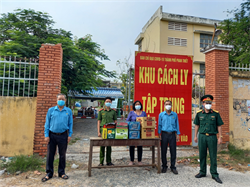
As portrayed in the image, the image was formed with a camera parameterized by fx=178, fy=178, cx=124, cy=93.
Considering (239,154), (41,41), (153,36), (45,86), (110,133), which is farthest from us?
(153,36)

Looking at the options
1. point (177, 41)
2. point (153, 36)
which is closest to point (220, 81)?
point (177, 41)

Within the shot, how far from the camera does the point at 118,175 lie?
13.8ft

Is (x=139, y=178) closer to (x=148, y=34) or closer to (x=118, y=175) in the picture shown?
(x=118, y=175)

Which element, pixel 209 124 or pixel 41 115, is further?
pixel 41 115

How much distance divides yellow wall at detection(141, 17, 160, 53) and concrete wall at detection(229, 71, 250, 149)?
960 cm

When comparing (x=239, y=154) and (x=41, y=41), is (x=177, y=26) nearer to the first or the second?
(x=41, y=41)

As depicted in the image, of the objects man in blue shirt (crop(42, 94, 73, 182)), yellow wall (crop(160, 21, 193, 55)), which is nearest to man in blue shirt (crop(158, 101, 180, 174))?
man in blue shirt (crop(42, 94, 73, 182))

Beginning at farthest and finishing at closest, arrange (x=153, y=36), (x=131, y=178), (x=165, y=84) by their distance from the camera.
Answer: (x=153, y=36) → (x=165, y=84) → (x=131, y=178)

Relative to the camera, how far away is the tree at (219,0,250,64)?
30.8 feet

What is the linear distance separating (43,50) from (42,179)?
135 inches

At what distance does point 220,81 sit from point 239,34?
5.47m

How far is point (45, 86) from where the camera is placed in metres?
5.12

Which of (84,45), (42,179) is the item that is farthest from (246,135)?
(84,45)

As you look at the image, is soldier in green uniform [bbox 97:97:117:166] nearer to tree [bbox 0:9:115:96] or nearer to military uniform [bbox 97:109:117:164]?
military uniform [bbox 97:109:117:164]
